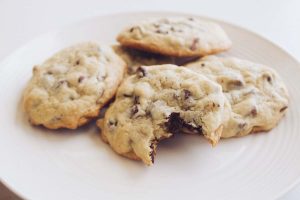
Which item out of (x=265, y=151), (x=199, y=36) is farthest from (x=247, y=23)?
(x=265, y=151)

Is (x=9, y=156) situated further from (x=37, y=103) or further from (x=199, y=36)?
(x=199, y=36)

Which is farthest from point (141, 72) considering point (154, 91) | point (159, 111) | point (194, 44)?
point (194, 44)

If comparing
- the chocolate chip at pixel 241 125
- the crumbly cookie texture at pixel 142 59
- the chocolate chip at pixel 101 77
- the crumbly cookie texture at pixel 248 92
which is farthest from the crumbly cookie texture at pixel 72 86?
the chocolate chip at pixel 241 125

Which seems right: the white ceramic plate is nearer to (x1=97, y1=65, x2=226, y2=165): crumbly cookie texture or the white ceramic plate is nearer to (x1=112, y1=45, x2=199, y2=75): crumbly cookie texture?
(x1=97, y1=65, x2=226, y2=165): crumbly cookie texture

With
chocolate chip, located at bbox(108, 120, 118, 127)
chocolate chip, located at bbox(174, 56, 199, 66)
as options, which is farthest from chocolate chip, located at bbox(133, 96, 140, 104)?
chocolate chip, located at bbox(174, 56, 199, 66)

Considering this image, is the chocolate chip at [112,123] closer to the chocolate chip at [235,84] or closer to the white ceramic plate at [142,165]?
the white ceramic plate at [142,165]
